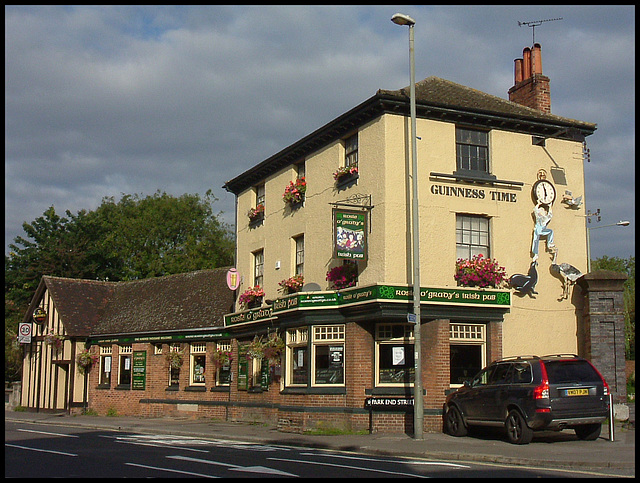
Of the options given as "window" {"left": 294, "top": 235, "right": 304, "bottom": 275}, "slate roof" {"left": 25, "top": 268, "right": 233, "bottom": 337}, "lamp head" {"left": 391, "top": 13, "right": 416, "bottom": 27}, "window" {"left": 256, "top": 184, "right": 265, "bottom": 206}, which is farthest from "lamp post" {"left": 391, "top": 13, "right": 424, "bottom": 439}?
"slate roof" {"left": 25, "top": 268, "right": 233, "bottom": 337}

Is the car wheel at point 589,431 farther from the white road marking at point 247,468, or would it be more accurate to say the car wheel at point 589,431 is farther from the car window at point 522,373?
the white road marking at point 247,468

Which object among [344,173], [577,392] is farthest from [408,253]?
[577,392]

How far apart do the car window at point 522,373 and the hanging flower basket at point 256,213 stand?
13.2m

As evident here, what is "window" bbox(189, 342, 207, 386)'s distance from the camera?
3031 cm

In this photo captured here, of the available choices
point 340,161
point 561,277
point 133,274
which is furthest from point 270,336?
point 133,274

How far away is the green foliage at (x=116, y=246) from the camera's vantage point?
161ft

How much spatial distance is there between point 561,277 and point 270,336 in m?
9.40

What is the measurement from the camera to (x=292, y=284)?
24.7 metres

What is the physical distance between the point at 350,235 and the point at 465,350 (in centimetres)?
474

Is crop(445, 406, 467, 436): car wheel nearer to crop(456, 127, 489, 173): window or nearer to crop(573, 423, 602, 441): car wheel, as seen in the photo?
crop(573, 423, 602, 441): car wheel

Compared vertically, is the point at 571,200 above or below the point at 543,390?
above

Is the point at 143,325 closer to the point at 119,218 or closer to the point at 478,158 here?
the point at 478,158

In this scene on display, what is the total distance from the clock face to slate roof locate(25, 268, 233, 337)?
1344 cm

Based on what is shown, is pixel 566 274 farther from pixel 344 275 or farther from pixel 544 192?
pixel 344 275
